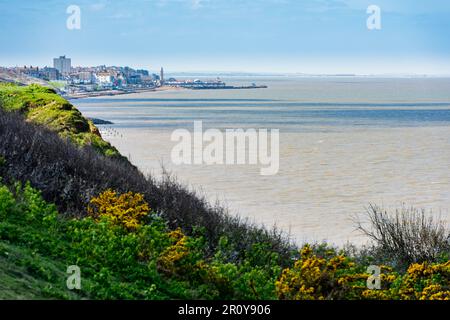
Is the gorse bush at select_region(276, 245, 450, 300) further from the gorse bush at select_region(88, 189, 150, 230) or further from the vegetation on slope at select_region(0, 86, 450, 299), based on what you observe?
the gorse bush at select_region(88, 189, 150, 230)

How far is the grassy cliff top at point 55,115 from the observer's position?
67.3 feet

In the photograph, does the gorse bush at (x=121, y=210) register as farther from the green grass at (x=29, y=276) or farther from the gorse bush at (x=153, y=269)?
the green grass at (x=29, y=276)

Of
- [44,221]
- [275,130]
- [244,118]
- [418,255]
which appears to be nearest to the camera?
[44,221]

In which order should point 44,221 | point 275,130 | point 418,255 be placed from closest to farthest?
point 44,221
point 418,255
point 275,130

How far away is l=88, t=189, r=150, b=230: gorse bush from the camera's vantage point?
11.2 meters

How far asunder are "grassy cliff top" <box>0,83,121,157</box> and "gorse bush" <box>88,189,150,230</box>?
757cm

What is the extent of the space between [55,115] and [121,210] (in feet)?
34.8

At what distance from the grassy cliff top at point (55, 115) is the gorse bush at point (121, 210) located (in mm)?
7566

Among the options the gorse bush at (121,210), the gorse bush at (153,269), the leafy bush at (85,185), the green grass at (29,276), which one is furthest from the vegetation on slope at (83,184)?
the green grass at (29,276)

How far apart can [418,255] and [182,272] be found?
6.27 m

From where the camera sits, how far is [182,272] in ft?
32.5

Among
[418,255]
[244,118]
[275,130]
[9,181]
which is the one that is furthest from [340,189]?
[244,118]
